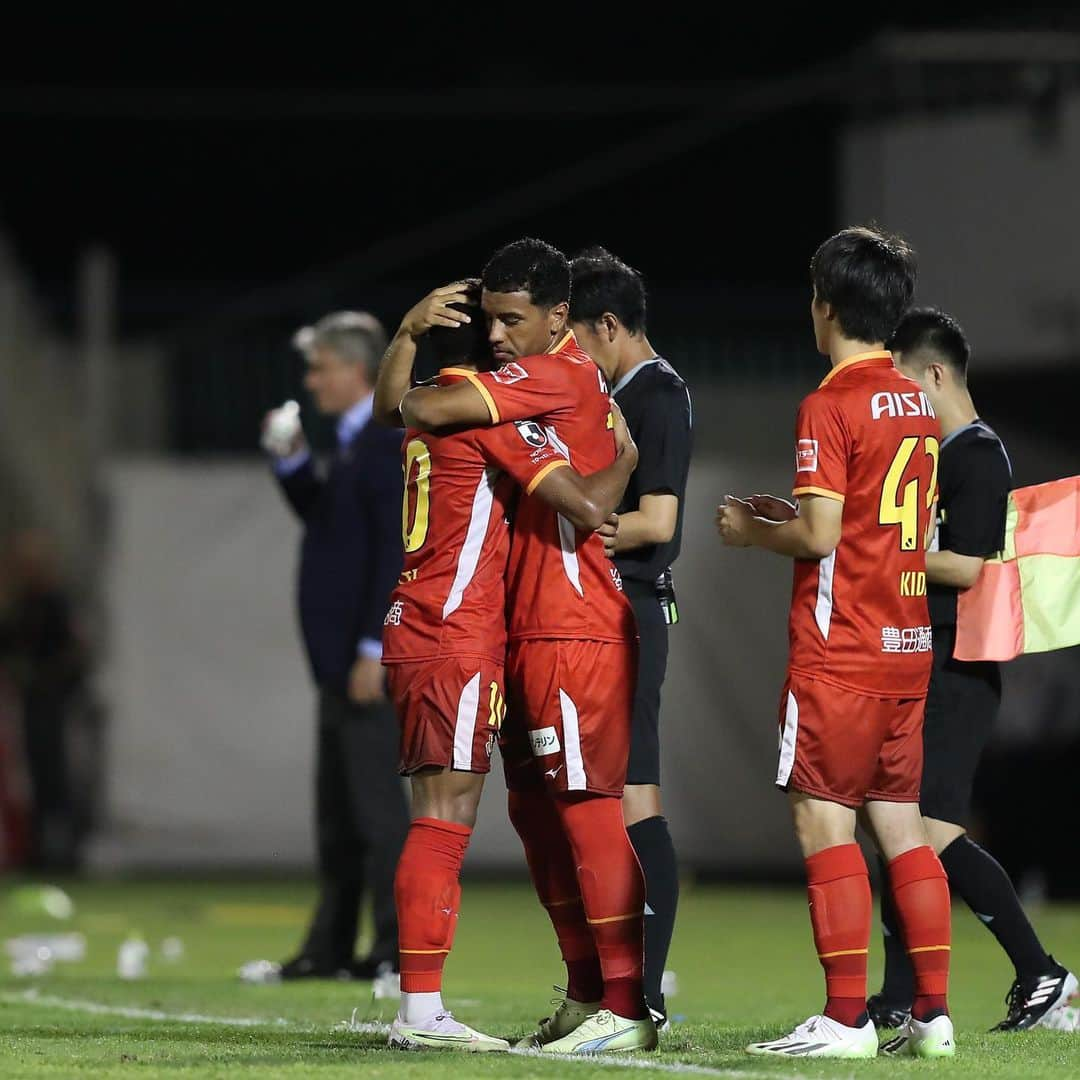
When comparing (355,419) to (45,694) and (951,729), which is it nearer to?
(951,729)

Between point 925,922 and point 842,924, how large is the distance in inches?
11.5

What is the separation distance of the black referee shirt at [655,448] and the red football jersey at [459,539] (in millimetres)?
615

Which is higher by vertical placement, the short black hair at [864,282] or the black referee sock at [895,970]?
the short black hair at [864,282]

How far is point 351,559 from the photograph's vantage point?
8305 mm

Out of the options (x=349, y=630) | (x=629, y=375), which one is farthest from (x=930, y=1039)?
(x=349, y=630)

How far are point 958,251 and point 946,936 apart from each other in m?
7.42

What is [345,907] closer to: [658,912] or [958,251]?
[658,912]

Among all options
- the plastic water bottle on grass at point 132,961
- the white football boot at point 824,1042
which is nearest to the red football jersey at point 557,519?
the white football boot at point 824,1042

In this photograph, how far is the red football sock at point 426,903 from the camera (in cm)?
550

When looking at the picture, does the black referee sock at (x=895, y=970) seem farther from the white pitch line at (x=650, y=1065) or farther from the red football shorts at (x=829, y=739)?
the white pitch line at (x=650, y=1065)

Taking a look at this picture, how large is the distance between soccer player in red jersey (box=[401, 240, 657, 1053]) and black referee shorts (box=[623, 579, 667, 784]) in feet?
1.51

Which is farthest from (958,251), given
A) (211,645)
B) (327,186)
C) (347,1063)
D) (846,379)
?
(327,186)

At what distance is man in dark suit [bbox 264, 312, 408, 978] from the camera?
814cm

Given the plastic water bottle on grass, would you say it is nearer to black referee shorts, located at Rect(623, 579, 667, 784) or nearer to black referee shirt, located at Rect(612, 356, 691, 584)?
→ black referee shorts, located at Rect(623, 579, 667, 784)
